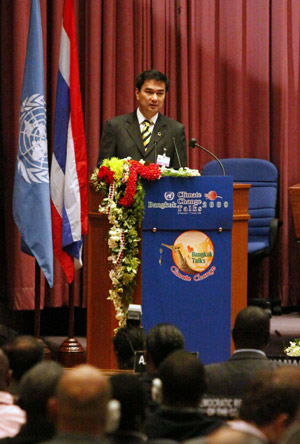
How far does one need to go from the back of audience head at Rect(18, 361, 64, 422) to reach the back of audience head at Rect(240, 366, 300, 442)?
605mm

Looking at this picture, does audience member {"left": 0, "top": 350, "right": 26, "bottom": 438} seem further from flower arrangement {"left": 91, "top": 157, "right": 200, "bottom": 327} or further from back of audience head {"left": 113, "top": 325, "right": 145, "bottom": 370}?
flower arrangement {"left": 91, "top": 157, "right": 200, "bottom": 327}

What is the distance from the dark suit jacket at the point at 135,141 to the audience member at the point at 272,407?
3.34m

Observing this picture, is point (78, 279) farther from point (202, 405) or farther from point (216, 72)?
point (202, 405)

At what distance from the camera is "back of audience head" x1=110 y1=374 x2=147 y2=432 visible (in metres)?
2.37

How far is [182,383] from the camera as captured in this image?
255cm

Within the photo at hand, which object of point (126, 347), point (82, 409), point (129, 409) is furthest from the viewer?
point (126, 347)

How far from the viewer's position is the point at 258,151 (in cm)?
808

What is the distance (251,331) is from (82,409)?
4.91 feet

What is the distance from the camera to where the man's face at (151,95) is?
18.8 ft

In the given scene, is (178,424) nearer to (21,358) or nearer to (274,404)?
(274,404)

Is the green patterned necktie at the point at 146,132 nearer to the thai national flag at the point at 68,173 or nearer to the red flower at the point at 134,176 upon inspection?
the thai national flag at the point at 68,173

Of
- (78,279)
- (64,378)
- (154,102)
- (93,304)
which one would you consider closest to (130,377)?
(64,378)

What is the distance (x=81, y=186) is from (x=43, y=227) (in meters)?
0.44

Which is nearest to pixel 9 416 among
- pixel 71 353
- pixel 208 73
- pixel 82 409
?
pixel 82 409
